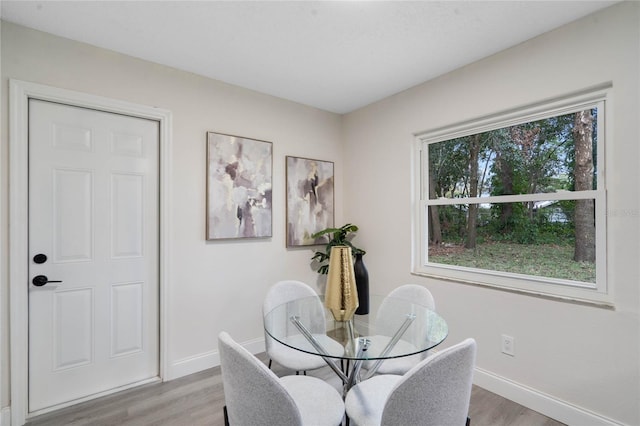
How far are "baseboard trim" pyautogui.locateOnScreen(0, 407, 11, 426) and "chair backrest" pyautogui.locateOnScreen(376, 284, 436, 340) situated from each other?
233 cm

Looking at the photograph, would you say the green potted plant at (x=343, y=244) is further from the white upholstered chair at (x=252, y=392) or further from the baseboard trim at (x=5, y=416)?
the baseboard trim at (x=5, y=416)

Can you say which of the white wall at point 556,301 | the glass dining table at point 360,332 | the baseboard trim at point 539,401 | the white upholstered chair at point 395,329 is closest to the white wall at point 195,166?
the glass dining table at point 360,332

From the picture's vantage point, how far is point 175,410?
2.10 m

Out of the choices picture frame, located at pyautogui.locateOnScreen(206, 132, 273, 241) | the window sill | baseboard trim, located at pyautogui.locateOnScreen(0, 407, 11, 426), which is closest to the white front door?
baseboard trim, located at pyautogui.locateOnScreen(0, 407, 11, 426)

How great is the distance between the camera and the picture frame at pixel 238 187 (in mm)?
2729

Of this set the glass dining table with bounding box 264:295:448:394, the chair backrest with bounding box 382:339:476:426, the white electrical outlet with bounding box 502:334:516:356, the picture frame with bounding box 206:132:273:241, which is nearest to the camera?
the chair backrest with bounding box 382:339:476:426

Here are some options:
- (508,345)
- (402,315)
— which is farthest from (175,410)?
(508,345)

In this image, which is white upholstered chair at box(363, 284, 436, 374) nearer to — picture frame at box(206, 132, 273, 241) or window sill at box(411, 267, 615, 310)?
window sill at box(411, 267, 615, 310)

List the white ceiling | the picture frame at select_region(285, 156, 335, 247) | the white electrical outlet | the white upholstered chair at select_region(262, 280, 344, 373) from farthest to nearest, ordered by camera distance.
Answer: the picture frame at select_region(285, 156, 335, 247) < the white electrical outlet < the white ceiling < the white upholstered chair at select_region(262, 280, 344, 373)

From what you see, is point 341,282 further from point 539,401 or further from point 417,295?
point 539,401

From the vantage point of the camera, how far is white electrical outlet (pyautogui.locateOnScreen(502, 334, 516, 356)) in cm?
221

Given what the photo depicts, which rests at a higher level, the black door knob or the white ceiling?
the white ceiling

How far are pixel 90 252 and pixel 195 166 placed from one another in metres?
1.01

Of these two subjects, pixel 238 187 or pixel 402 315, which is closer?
pixel 402 315
